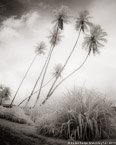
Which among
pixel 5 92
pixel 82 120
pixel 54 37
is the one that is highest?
pixel 54 37

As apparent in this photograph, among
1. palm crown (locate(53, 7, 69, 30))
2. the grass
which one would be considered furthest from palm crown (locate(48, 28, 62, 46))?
the grass

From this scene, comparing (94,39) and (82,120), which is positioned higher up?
(94,39)

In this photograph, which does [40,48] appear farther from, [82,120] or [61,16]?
[82,120]

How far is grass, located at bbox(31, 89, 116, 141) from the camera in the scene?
4.31 m

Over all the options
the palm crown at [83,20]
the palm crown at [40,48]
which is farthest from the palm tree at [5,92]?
the palm crown at [83,20]

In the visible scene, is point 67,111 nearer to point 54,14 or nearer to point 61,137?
point 61,137

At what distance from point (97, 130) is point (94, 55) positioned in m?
16.7

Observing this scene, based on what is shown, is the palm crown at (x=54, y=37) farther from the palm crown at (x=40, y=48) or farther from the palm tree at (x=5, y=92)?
the palm tree at (x=5, y=92)

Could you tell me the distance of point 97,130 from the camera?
4223mm

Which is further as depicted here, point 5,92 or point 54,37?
point 5,92

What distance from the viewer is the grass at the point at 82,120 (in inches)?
170

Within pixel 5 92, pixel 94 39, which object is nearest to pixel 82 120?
pixel 94 39

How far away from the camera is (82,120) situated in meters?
4.42

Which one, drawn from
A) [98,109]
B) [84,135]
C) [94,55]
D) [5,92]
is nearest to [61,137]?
[84,135]
